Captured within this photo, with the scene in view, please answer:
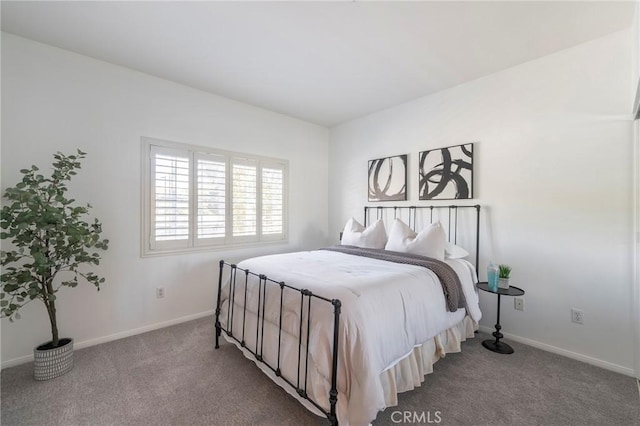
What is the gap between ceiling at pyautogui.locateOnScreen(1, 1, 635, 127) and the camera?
1.99 meters

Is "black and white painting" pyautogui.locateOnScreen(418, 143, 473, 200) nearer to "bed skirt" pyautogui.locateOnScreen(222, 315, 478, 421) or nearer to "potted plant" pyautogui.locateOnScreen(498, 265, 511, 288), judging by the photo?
"potted plant" pyautogui.locateOnScreen(498, 265, 511, 288)

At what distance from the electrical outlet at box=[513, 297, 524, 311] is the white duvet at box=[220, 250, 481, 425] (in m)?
0.53

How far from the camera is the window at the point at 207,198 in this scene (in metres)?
2.98

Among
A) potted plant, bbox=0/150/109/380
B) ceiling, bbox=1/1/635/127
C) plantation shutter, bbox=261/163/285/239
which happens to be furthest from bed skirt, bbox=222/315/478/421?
ceiling, bbox=1/1/635/127

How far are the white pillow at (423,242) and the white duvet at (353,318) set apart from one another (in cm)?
19

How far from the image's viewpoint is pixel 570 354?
2414 millimetres

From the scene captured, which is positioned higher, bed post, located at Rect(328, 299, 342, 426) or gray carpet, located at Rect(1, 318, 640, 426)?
bed post, located at Rect(328, 299, 342, 426)

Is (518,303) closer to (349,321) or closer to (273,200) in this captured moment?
(349,321)

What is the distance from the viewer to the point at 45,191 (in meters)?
2.18

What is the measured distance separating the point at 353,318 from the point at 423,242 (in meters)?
1.50

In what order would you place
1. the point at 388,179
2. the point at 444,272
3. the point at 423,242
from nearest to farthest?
the point at 444,272 < the point at 423,242 < the point at 388,179

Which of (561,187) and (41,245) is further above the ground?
(561,187)

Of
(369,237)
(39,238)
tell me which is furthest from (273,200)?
(39,238)

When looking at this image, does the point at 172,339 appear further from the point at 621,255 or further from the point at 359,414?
the point at 621,255
